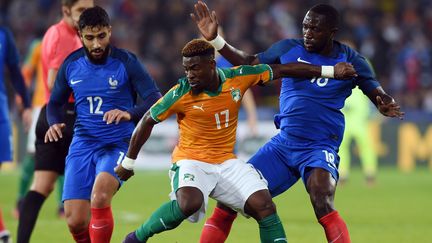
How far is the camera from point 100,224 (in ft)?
25.6

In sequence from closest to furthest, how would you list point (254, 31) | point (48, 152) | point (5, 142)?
point (48, 152)
point (5, 142)
point (254, 31)

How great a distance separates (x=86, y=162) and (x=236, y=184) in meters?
1.33

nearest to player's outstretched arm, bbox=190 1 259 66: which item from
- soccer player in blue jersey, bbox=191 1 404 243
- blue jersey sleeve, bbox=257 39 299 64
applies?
soccer player in blue jersey, bbox=191 1 404 243

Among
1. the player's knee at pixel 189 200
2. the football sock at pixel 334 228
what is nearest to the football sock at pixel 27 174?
the player's knee at pixel 189 200

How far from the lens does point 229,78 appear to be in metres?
7.73

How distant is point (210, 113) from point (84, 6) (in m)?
2.07

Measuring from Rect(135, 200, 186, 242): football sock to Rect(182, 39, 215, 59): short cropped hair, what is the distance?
3.70 feet

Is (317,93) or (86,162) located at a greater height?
(317,93)

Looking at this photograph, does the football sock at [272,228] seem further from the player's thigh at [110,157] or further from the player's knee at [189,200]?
the player's thigh at [110,157]

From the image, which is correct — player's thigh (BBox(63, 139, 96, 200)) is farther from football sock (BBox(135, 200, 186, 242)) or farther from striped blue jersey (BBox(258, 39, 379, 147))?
striped blue jersey (BBox(258, 39, 379, 147))

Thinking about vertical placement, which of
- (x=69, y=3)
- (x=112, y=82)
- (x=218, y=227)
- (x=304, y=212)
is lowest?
(x=304, y=212)

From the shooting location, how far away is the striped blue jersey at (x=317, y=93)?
815cm

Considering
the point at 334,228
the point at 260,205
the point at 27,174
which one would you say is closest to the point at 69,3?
the point at 260,205

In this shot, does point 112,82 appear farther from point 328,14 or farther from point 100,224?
point 328,14
